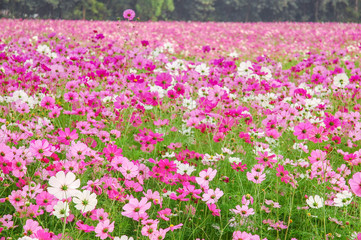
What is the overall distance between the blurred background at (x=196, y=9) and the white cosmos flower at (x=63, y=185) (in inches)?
1013

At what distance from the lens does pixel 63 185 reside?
128 centimetres

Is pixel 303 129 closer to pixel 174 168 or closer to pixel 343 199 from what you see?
pixel 343 199

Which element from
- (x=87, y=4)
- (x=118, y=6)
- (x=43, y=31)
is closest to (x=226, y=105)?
(x=43, y=31)

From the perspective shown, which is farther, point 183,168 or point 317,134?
point 183,168

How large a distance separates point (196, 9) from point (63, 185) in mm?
33520

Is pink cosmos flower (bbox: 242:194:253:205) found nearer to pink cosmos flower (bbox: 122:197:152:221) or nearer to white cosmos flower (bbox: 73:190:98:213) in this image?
pink cosmos flower (bbox: 122:197:152:221)

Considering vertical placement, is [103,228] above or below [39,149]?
below

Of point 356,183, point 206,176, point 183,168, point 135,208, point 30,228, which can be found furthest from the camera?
point 183,168

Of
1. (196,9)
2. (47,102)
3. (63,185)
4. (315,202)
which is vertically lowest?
(315,202)

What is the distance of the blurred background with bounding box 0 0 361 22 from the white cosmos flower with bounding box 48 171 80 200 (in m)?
25.7

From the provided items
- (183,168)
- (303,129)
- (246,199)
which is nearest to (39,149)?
(183,168)

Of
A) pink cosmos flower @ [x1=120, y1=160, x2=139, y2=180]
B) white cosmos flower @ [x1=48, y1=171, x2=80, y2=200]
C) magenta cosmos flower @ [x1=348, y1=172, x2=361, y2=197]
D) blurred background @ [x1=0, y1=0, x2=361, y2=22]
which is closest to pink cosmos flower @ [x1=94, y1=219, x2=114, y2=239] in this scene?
white cosmos flower @ [x1=48, y1=171, x2=80, y2=200]

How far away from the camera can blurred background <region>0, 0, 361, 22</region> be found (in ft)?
86.2

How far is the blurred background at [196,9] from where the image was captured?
26281mm
